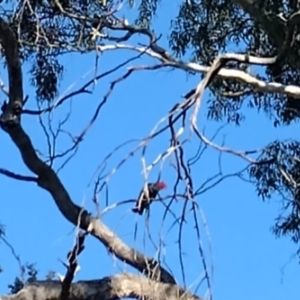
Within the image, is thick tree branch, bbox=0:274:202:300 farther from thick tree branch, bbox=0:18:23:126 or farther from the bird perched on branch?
the bird perched on branch

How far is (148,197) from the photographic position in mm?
2559

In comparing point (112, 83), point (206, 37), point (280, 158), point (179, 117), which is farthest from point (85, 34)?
point (179, 117)

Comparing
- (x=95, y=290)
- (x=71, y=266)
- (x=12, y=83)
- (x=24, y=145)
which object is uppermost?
(x=12, y=83)

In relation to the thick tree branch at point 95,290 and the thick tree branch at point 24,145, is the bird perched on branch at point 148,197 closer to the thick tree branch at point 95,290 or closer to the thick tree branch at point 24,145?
the thick tree branch at point 95,290

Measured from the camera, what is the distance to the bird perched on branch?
8.50 ft

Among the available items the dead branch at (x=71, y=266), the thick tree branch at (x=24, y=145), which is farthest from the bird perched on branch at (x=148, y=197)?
the thick tree branch at (x=24, y=145)

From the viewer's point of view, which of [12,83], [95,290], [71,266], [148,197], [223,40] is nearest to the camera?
[148,197]

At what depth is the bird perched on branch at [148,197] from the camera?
259 cm

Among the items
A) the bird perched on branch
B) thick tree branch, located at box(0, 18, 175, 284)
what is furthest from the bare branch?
the bird perched on branch

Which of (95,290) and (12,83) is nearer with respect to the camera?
(95,290)

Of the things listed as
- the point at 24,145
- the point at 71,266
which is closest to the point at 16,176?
the point at 24,145

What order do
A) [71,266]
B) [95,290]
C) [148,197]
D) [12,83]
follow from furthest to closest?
1. [12,83]
2. [95,290]
3. [71,266]
4. [148,197]

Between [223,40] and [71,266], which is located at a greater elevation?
[223,40]

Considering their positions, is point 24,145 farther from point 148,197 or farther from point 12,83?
point 148,197
